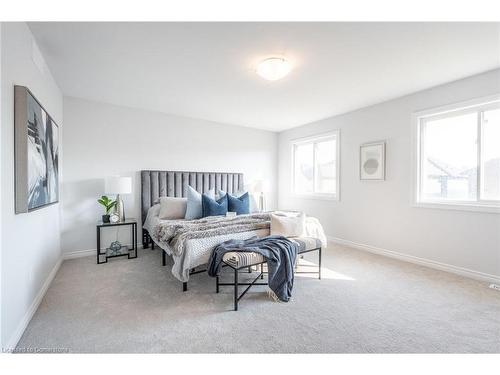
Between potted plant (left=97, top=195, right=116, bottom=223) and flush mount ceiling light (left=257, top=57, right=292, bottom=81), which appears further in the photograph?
potted plant (left=97, top=195, right=116, bottom=223)

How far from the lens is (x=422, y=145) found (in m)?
3.41

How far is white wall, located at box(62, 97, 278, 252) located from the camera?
12.0 feet

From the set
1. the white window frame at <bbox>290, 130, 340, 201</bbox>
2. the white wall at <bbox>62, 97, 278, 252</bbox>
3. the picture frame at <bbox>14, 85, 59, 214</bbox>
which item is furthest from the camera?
the white window frame at <bbox>290, 130, 340, 201</bbox>

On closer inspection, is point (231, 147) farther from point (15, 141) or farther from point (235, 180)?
point (15, 141)

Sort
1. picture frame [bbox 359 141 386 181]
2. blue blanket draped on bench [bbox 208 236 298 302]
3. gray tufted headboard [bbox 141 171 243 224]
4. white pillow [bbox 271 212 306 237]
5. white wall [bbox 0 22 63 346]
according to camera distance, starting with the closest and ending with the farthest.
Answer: white wall [bbox 0 22 63 346] → blue blanket draped on bench [bbox 208 236 298 302] → white pillow [bbox 271 212 306 237] → picture frame [bbox 359 141 386 181] → gray tufted headboard [bbox 141 171 243 224]

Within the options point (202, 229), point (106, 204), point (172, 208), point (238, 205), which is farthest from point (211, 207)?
point (106, 204)

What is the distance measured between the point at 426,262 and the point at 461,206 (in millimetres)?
892

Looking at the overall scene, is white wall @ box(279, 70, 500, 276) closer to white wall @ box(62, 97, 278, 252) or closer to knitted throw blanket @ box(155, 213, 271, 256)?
knitted throw blanket @ box(155, 213, 271, 256)

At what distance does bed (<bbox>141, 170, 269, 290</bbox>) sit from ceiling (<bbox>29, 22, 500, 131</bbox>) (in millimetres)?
1315

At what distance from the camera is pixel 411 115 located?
3.45 metres

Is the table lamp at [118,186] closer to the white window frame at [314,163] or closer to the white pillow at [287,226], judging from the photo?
the white pillow at [287,226]

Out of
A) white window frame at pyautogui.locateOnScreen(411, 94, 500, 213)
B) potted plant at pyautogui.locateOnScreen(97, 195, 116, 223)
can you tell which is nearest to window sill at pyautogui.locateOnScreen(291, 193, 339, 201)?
white window frame at pyautogui.locateOnScreen(411, 94, 500, 213)

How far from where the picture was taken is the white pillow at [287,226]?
Answer: 296 centimetres

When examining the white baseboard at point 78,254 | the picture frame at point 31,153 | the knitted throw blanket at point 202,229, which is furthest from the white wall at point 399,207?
the picture frame at point 31,153
